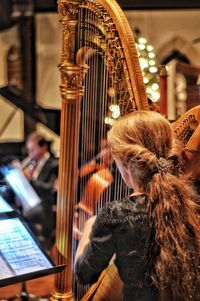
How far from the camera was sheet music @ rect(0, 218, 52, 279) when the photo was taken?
196 centimetres

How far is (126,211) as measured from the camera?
A: 1.81 m

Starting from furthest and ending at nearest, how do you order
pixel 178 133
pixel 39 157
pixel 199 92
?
pixel 39 157 < pixel 199 92 < pixel 178 133

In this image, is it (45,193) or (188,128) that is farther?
(45,193)

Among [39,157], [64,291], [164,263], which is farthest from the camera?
[39,157]

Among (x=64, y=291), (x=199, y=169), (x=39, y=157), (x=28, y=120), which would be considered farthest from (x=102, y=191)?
(x=28, y=120)

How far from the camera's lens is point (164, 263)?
5.85 feet

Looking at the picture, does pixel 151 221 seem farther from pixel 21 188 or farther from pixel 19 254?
pixel 21 188

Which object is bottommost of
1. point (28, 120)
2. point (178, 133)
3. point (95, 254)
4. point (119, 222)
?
point (28, 120)

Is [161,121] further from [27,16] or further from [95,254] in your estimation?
[27,16]

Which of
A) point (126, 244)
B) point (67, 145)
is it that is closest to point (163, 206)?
point (126, 244)

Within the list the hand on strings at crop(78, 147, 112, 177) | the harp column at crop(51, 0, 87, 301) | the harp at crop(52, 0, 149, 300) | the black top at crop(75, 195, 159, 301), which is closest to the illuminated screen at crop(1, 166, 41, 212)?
the hand on strings at crop(78, 147, 112, 177)

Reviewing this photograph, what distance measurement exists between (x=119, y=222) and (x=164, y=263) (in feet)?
0.63

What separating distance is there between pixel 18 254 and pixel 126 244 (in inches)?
17.4

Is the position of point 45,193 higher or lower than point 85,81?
lower
